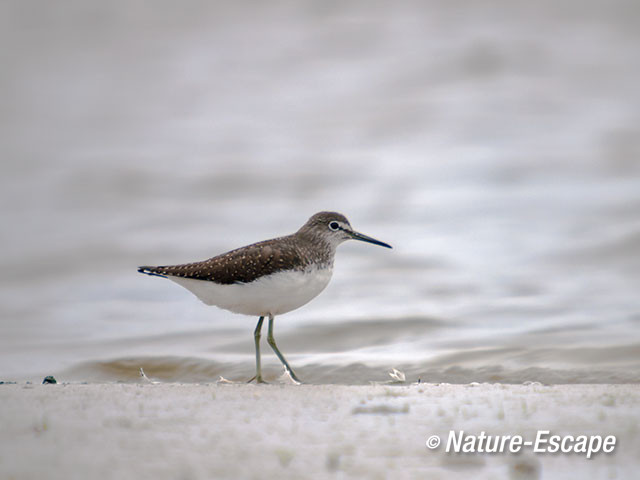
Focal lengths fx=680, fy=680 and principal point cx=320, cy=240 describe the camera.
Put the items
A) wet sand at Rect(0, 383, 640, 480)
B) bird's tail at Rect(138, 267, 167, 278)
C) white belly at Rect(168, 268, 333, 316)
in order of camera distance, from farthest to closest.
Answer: bird's tail at Rect(138, 267, 167, 278) → white belly at Rect(168, 268, 333, 316) → wet sand at Rect(0, 383, 640, 480)

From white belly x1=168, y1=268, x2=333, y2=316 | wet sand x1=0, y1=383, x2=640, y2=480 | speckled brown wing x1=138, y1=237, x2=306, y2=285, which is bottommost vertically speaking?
wet sand x1=0, y1=383, x2=640, y2=480

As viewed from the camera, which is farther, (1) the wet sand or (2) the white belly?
(2) the white belly

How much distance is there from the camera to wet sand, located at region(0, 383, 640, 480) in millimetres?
3104

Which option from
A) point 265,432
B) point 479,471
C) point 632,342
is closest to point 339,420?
point 265,432

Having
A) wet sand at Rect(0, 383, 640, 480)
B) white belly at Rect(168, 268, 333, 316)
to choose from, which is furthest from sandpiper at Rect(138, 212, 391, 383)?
wet sand at Rect(0, 383, 640, 480)

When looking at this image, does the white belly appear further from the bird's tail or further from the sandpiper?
the bird's tail

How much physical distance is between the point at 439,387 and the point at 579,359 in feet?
9.91

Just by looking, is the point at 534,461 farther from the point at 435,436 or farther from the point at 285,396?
the point at 285,396

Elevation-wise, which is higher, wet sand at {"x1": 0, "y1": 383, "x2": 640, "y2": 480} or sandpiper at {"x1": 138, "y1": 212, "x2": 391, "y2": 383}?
sandpiper at {"x1": 138, "y1": 212, "x2": 391, "y2": 383}

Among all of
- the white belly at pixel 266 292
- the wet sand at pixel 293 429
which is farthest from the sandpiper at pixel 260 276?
the wet sand at pixel 293 429

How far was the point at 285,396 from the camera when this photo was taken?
502 centimetres

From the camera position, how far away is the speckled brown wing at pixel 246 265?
641cm

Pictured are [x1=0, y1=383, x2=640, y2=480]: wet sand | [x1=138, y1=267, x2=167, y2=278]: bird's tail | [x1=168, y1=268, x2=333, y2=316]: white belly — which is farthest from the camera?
Answer: [x1=138, y1=267, x2=167, y2=278]: bird's tail

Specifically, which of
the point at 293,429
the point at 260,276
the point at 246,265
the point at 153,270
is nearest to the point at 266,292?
the point at 260,276
